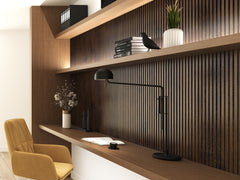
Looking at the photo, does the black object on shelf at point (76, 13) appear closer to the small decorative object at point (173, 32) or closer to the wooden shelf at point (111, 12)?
the wooden shelf at point (111, 12)

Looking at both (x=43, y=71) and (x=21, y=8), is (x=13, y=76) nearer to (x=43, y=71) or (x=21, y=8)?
→ (x=21, y=8)

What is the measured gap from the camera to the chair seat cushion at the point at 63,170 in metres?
3.00

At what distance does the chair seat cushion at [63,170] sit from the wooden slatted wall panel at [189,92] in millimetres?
572

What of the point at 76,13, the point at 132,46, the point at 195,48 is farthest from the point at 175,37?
the point at 76,13

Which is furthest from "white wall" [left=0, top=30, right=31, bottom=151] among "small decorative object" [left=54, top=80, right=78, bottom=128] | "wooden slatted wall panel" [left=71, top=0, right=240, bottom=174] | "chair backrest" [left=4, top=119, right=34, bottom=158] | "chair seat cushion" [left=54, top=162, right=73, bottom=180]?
"wooden slatted wall panel" [left=71, top=0, right=240, bottom=174]

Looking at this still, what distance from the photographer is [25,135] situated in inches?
137

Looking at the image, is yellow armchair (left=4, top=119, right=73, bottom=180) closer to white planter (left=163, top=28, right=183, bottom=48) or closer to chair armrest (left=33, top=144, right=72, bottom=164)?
chair armrest (left=33, top=144, right=72, bottom=164)

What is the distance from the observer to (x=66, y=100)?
4.13 meters

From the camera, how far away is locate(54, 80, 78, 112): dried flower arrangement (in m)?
4.05

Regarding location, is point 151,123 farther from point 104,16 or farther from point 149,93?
point 104,16

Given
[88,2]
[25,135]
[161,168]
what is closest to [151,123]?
[161,168]

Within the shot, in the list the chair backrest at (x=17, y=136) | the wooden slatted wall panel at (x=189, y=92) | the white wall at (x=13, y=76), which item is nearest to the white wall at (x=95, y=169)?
the wooden slatted wall panel at (x=189, y=92)

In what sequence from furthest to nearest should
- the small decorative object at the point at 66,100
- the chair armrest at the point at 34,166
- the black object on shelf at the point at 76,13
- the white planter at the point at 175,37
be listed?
the small decorative object at the point at 66,100, the black object on shelf at the point at 76,13, the chair armrest at the point at 34,166, the white planter at the point at 175,37

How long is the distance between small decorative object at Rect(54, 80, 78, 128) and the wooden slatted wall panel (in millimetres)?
900
